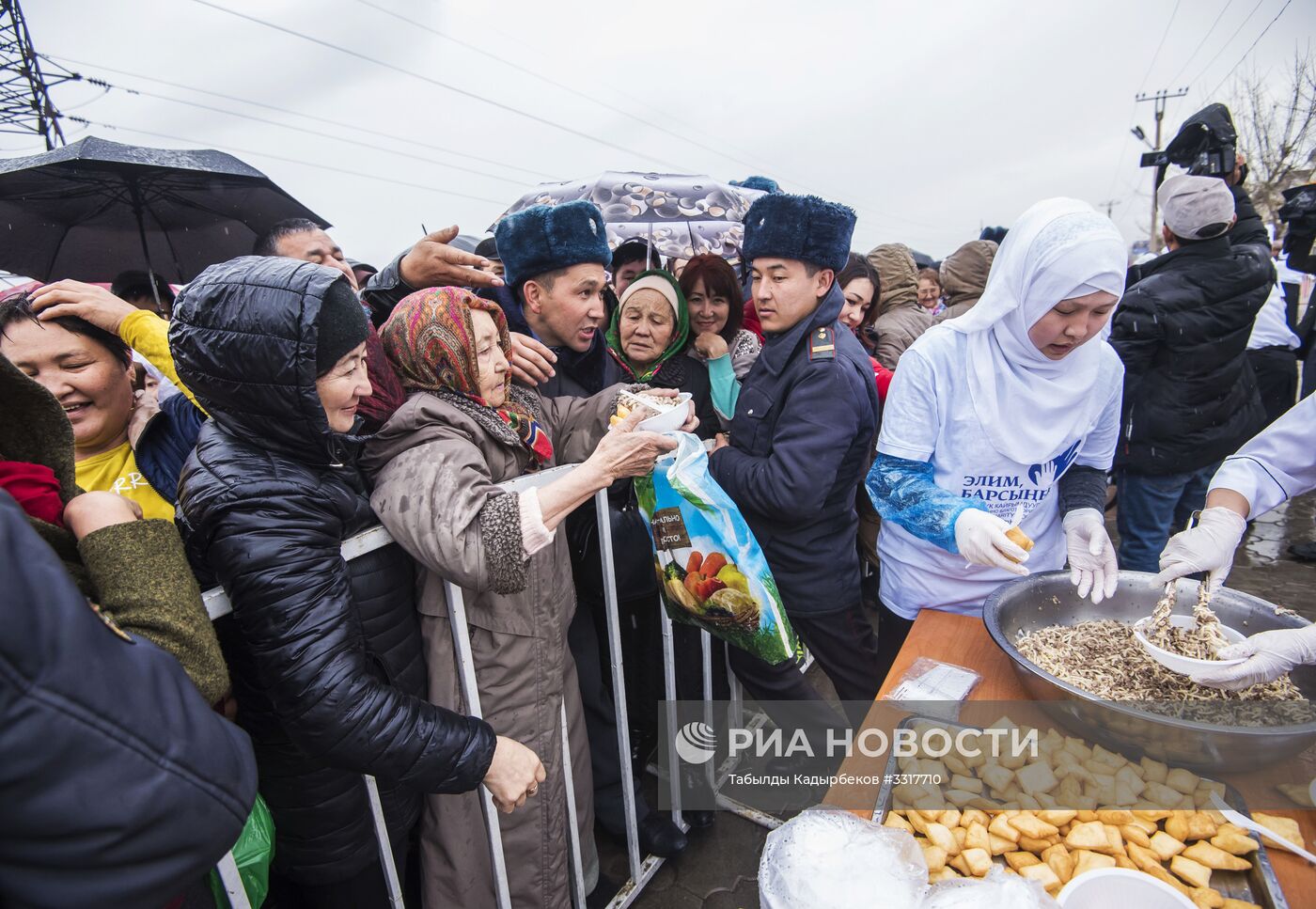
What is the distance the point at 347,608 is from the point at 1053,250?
2.00 m

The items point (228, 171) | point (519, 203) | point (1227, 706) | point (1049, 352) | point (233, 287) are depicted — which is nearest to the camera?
point (233, 287)

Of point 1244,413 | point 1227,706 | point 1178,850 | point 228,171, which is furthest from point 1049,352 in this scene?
point 228,171

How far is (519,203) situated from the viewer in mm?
4441

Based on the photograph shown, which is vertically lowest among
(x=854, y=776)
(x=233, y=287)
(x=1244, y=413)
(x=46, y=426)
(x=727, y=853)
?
(x=727, y=853)

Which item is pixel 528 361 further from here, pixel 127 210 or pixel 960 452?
pixel 127 210

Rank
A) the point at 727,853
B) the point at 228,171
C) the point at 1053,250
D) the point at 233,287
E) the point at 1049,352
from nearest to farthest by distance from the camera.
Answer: the point at 233,287, the point at 1053,250, the point at 1049,352, the point at 727,853, the point at 228,171

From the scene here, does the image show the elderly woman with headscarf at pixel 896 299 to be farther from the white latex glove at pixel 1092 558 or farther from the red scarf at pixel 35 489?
the red scarf at pixel 35 489

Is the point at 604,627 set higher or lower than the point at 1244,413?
lower

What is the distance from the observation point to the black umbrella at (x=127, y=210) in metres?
3.12

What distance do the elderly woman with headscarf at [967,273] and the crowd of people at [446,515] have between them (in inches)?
64.7

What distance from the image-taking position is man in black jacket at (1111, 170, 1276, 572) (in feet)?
11.6

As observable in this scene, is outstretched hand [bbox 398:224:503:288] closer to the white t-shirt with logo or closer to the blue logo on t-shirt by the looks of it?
the white t-shirt with logo

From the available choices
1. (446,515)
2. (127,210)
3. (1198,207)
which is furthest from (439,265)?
(1198,207)

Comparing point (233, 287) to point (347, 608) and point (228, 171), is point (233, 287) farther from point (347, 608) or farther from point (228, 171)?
point (228, 171)
